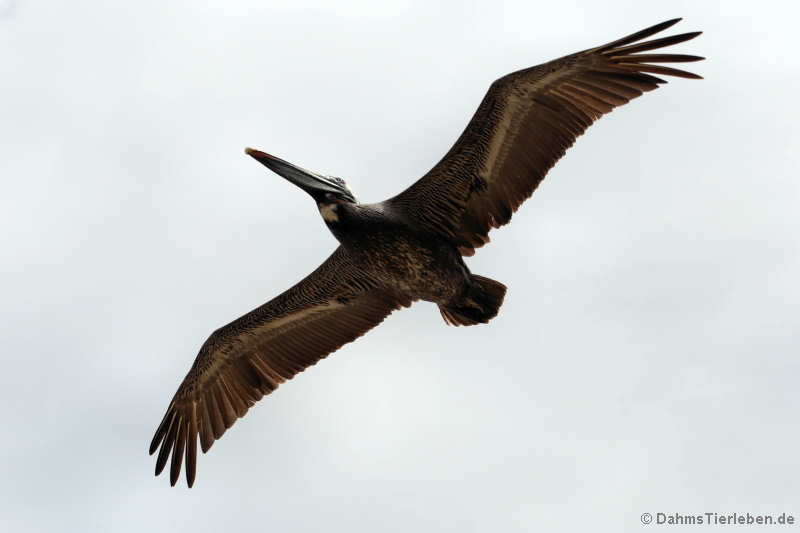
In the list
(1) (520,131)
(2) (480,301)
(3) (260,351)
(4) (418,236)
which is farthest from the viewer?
(3) (260,351)

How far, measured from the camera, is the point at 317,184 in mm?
17297

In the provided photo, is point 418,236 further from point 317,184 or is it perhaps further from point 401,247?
point 317,184

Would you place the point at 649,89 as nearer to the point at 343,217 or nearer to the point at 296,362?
the point at 343,217

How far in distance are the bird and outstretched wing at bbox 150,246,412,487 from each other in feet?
0.05

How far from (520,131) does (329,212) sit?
2874mm

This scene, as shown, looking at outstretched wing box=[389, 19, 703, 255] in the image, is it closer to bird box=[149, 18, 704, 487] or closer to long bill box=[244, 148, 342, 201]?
bird box=[149, 18, 704, 487]

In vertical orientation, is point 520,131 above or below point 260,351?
above

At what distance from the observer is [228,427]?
19094mm

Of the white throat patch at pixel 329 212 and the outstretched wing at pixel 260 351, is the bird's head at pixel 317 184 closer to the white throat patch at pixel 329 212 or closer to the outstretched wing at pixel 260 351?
the white throat patch at pixel 329 212

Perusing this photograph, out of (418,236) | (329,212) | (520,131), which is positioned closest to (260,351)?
(329,212)

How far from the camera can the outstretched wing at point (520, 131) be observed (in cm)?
1595

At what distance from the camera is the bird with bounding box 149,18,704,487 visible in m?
16.1

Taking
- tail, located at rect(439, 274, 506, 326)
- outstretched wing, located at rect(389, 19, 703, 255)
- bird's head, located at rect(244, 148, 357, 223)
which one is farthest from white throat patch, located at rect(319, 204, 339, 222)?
tail, located at rect(439, 274, 506, 326)

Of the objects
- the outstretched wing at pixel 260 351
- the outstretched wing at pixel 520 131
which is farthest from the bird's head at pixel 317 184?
the outstretched wing at pixel 260 351
